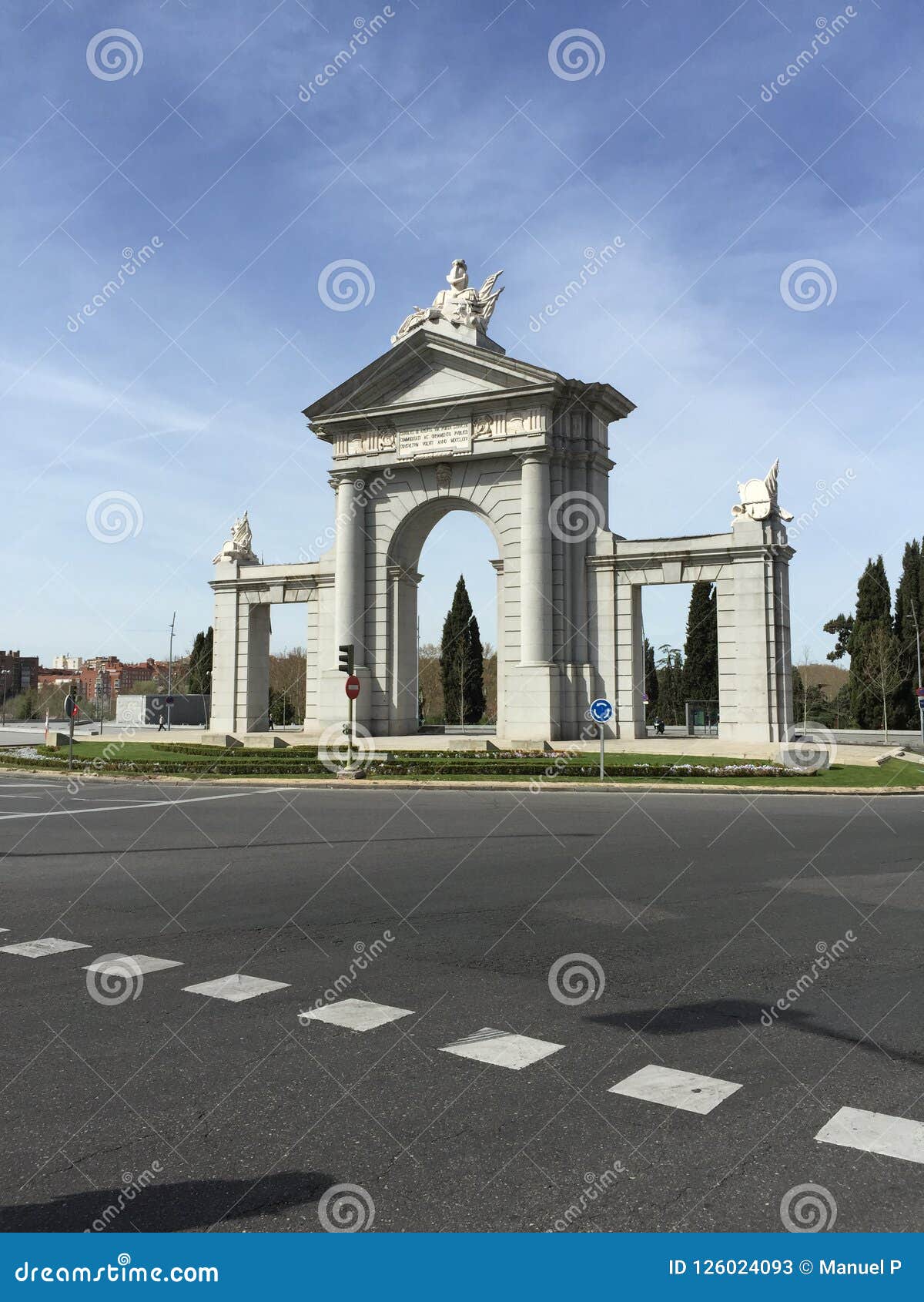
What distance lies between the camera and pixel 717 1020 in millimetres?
5387

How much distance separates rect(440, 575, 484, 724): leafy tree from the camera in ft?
205

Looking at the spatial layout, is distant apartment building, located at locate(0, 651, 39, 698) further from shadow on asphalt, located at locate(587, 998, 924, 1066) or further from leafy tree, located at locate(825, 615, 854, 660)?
shadow on asphalt, located at locate(587, 998, 924, 1066)

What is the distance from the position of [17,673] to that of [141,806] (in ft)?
548

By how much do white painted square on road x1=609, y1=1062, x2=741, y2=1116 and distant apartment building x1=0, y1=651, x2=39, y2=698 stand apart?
158m

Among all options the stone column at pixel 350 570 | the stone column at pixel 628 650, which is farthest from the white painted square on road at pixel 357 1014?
the stone column at pixel 350 570

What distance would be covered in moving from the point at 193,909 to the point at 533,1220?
5676mm

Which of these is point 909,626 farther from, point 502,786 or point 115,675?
point 115,675

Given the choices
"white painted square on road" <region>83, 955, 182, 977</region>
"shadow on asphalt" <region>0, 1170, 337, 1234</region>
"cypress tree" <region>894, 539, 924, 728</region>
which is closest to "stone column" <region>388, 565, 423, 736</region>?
"white painted square on road" <region>83, 955, 182, 977</region>

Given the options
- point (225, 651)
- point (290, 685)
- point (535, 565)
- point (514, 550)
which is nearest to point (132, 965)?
point (535, 565)

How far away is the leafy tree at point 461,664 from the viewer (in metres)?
62.4

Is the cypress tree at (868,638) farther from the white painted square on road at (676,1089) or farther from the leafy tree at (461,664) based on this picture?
the white painted square on road at (676,1089)

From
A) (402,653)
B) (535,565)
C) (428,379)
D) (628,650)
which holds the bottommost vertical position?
(628,650)

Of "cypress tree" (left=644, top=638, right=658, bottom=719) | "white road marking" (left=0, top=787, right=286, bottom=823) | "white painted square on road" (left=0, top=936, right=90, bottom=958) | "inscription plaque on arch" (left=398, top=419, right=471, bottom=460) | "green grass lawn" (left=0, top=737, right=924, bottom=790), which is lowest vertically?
"white road marking" (left=0, top=787, right=286, bottom=823)

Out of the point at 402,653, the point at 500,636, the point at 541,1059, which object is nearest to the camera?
the point at 541,1059
